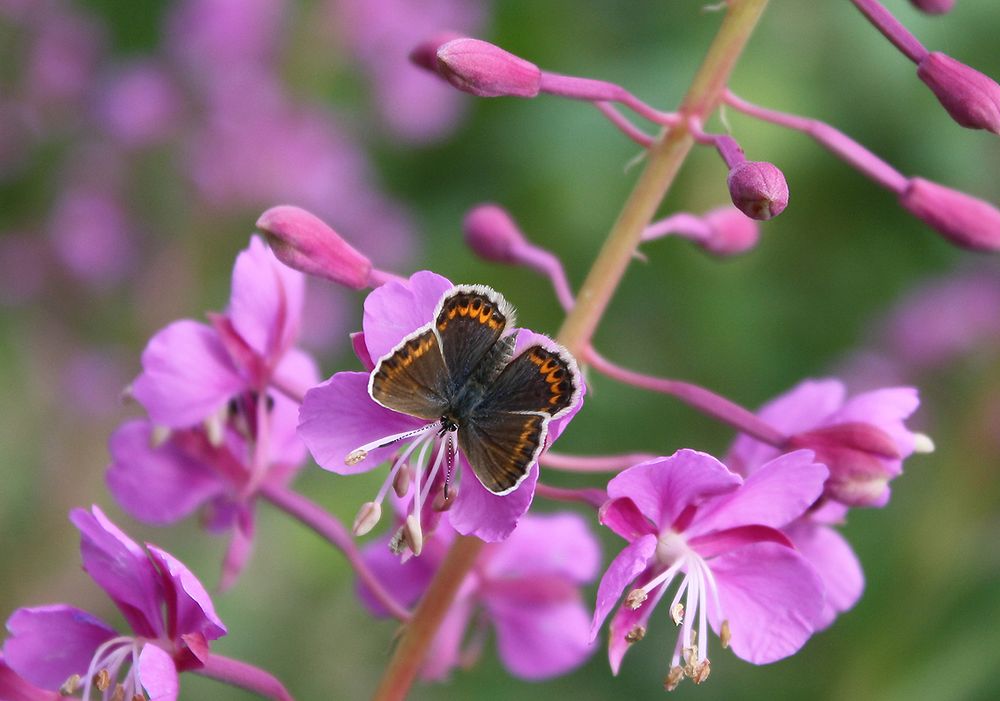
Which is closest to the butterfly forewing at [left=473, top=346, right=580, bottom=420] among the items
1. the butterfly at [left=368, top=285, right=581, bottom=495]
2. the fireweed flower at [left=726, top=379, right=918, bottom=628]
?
the butterfly at [left=368, top=285, right=581, bottom=495]

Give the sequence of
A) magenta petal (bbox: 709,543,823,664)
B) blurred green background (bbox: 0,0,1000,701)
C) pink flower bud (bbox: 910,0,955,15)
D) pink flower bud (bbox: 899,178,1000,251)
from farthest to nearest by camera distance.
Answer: blurred green background (bbox: 0,0,1000,701) → pink flower bud (bbox: 910,0,955,15) → pink flower bud (bbox: 899,178,1000,251) → magenta petal (bbox: 709,543,823,664)

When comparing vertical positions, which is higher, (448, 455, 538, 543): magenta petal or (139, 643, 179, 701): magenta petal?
(448, 455, 538, 543): magenta petal

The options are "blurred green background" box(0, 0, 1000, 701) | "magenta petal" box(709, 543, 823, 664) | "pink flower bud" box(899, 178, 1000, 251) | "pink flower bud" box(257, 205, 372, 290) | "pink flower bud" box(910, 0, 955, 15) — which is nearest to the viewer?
"magenta petal" box(709, 543, 823, 664)

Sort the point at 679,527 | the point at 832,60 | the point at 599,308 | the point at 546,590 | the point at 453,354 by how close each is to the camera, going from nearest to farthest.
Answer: the point at 453,354 → the point at 679,527 → the point at 599,308 → the point at 546,590 → the point at 832,60

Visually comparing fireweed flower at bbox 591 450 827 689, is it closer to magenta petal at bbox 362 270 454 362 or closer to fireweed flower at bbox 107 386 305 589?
magenta petal at bbox 362 270 454 362

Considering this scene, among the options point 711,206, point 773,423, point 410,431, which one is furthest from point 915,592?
point 410,431

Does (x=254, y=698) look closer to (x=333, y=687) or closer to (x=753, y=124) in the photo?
(x=333, y=687)
